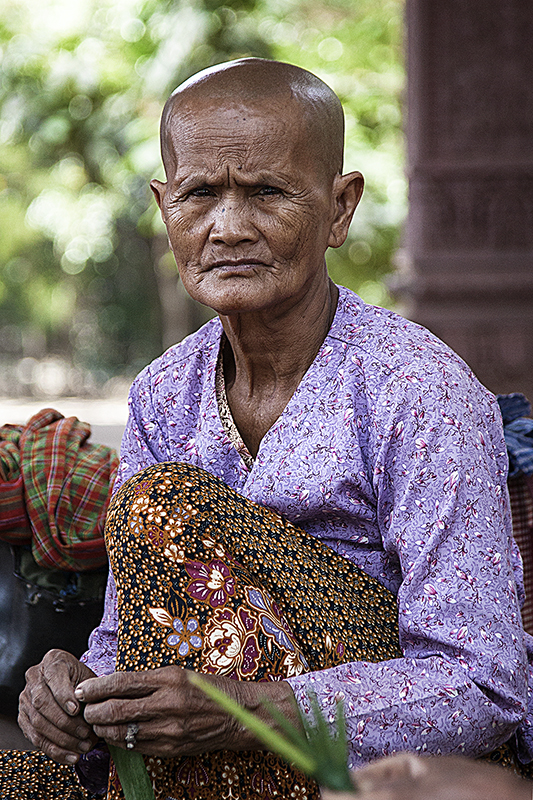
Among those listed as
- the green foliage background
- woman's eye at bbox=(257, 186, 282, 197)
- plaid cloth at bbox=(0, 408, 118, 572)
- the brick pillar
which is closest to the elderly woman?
woman's eye at bbox=(257, 186, 282, 197)

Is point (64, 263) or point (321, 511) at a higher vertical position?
point (321, 511)

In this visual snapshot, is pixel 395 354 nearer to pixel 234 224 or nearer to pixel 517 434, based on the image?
pixel 234 224

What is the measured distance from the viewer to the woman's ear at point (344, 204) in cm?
181

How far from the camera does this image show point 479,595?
4.92 ft

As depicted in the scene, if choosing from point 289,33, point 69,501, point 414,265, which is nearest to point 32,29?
point 289,33

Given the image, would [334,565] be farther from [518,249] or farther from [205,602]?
[518,249]

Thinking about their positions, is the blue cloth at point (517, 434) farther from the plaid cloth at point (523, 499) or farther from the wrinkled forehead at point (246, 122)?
the wrinkled forehead at point (246, 122)

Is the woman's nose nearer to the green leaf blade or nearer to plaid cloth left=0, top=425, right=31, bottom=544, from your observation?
the green leaf blade

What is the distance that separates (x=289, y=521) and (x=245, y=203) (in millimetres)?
575

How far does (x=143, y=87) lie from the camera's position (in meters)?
10.2

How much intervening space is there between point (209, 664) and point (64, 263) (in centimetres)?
1739

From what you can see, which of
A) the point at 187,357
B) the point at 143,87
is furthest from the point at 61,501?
the point at 143,87

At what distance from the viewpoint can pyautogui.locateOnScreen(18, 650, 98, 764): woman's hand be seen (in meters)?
1.48

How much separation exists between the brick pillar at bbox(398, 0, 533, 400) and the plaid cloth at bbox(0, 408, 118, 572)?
3.57 m
